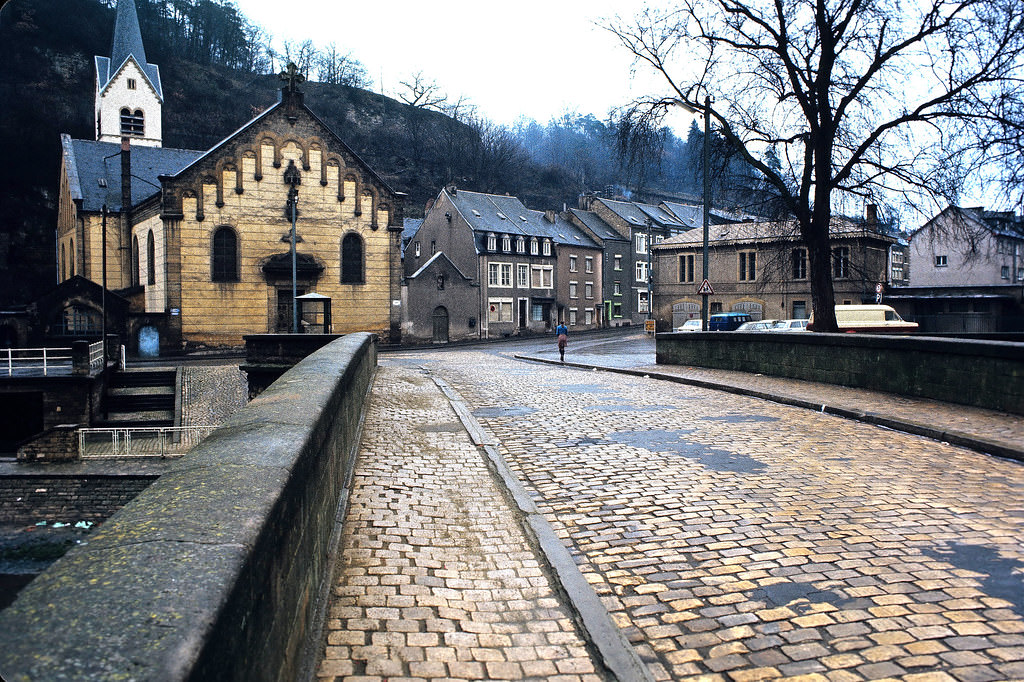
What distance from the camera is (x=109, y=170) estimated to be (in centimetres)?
4762

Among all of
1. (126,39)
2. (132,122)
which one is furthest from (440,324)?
(126,39)

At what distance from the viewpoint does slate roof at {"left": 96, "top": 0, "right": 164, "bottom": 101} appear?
6016 centimetres

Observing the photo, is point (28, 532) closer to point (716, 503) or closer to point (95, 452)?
point (95, 452)

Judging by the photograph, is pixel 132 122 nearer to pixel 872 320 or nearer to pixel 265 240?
pixel 265 240

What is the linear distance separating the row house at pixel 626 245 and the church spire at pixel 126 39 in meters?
39.9

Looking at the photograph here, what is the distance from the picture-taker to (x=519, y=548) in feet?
18.3

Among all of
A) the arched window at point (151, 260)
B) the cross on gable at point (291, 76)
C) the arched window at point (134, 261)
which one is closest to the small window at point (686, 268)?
the cross on gable at point (291, 76)

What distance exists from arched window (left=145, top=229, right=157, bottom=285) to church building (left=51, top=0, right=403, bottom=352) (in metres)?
0.11

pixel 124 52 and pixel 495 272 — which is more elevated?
pixel 124 52

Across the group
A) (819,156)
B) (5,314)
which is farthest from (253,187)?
(819,156)

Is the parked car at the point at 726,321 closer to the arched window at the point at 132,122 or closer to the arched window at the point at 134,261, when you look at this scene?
the arched window at the point at 134,261

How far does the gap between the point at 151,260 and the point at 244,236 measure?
6.04m

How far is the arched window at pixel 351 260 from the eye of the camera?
42.5 metres

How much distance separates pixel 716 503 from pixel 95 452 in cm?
2842
